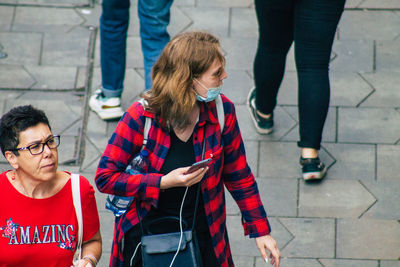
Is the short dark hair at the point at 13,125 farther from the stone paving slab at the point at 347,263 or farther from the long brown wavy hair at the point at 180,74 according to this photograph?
the stone paving slab at the point at 347,263

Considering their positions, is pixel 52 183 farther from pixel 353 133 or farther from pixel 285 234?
pixel 353 133

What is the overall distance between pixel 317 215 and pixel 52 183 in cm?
218

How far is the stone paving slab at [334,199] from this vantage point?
4.73 metres

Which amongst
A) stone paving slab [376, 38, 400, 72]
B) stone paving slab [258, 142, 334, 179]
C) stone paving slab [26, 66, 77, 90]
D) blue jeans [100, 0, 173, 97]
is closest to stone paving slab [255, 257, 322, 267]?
stone paving slab [258, 142, 334, 179]

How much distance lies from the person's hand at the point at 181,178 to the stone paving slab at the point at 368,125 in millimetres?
2489

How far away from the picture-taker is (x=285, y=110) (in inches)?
215

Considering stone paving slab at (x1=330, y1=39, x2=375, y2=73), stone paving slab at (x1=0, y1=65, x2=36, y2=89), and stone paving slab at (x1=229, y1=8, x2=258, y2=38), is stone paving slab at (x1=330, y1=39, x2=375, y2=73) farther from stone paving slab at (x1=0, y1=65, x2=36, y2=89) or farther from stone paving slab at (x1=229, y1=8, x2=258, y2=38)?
stone paving slab at (x1=0, y1=65, x2=36, y2=89)

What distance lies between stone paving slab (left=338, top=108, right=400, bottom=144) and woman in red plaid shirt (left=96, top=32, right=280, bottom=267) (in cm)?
218

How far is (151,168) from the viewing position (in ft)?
10.2

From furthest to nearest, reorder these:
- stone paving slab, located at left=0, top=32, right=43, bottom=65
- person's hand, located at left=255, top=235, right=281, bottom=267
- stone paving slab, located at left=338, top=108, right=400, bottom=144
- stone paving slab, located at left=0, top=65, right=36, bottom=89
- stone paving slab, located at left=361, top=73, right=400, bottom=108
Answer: stone paving slab, located at left=0, top=32, right=43, bottom=65 < stone paving slab, located at left=0, top=65, right=36, bottom=89 < stone paving slab, located at left=361, top=73, right=400, bottom=108 < stone paving slab, located at left=338, top=108, right=400, bottom=144 < person's hand, located at left=255, top=235, right=281, bottom=267

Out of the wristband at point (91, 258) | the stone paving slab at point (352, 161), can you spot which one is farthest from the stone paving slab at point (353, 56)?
the wristband at point (91, 258)

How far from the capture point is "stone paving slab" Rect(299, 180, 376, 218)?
4.73 meters

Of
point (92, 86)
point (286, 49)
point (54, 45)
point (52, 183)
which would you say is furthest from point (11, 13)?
point (52, 183)

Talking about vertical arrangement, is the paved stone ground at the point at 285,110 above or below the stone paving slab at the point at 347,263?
above
